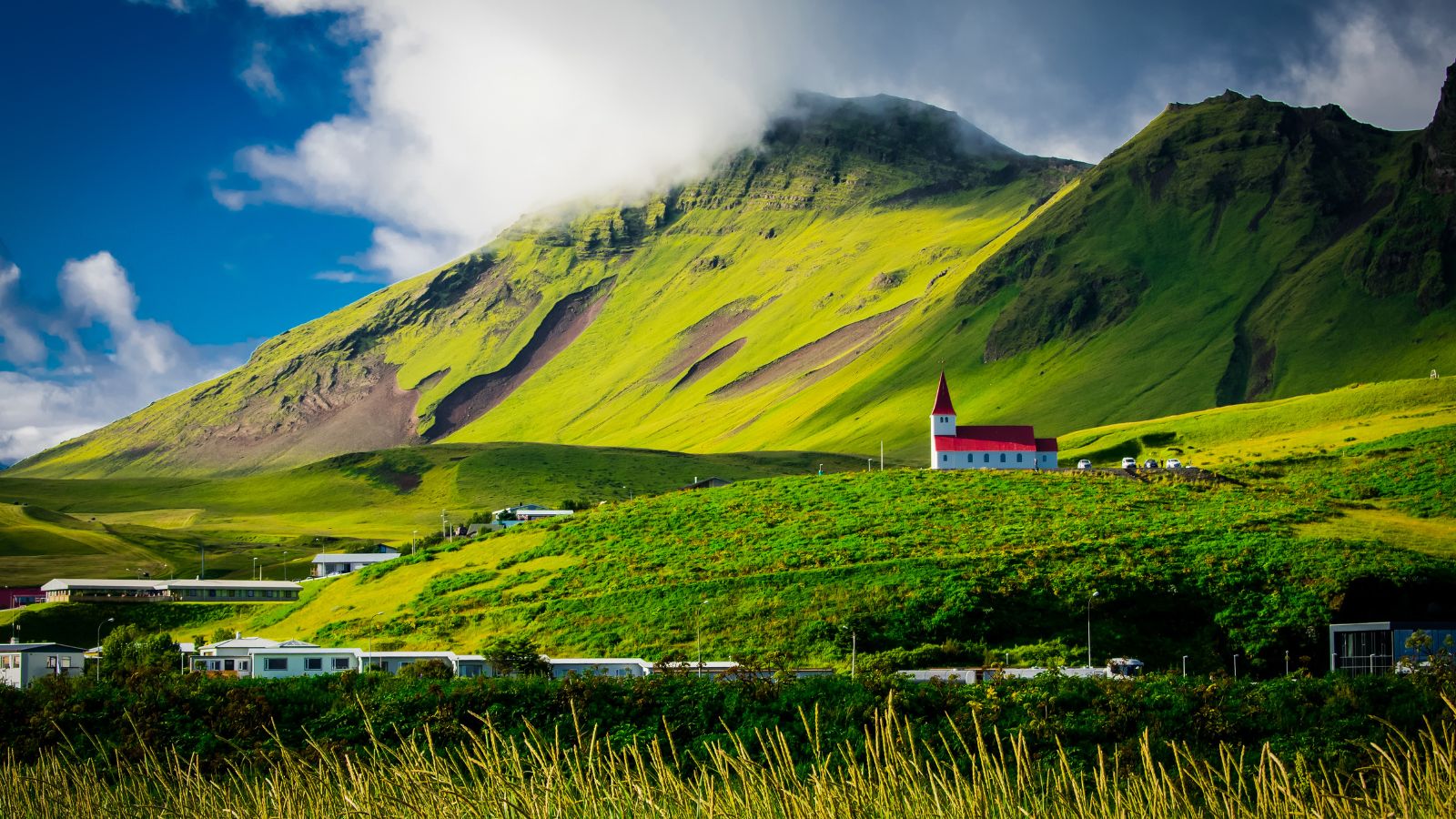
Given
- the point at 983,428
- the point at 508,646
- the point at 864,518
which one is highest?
the point at 983,428

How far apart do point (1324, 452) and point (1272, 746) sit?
83883 mm

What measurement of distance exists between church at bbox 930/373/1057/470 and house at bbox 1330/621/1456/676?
5852 cm

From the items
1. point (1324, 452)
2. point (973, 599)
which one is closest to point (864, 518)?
point (973, 599)

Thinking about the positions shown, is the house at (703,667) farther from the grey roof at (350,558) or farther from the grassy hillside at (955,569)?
the grey roof at (350,558)

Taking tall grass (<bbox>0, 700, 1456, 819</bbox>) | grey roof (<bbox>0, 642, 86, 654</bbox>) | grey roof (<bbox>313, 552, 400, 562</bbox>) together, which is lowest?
grey roof (<bbox>0, 642, 86, 654</bbox>)

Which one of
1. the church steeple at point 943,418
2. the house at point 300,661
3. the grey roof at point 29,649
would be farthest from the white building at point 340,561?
the house at point 300,661

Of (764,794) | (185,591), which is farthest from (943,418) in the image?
(764,794)

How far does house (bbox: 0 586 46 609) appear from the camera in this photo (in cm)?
11081

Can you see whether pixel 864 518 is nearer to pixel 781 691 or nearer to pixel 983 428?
pixel 983 428

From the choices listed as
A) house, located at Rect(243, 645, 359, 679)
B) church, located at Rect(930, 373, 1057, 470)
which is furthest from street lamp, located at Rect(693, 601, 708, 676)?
church, located at Rect(930, 373, 1057, 470)

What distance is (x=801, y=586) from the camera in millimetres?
66125

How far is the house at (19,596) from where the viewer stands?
4363 inches

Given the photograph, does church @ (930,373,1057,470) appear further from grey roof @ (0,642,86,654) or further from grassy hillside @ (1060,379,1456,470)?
grey roof @ (0,642,86,654)

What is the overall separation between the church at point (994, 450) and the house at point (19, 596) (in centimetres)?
7378
